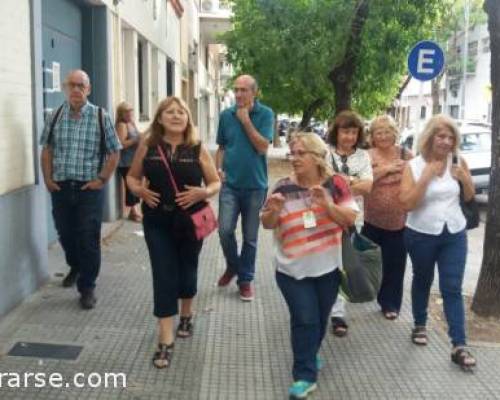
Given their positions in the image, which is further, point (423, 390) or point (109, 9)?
point (109, 9)

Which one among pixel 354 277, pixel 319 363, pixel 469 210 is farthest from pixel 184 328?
pixel 469 210

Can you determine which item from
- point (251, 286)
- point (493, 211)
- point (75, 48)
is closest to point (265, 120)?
point (251, 286)

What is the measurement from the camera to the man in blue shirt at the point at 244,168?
560cm

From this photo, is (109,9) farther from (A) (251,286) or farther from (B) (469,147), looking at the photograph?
(B) (469,147)

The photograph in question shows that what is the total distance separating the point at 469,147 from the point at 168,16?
7252mm

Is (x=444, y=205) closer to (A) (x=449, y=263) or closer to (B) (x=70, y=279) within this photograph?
(A) (x=449, y=263)

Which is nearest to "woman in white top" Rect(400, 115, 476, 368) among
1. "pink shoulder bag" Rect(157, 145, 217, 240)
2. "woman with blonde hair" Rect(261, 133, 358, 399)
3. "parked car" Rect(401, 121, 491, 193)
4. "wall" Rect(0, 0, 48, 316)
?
"woman with blonde hair" Rect(261, 133, 358, 399)

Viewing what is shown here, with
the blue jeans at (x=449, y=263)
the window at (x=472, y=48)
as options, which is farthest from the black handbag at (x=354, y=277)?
the window at (x=472, y=48)

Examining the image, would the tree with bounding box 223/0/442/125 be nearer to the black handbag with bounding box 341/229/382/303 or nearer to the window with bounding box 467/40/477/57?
the black handbag with bounding box 341/229/382/303

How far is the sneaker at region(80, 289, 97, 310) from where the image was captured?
527 centimetres

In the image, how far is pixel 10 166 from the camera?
508 centimetres

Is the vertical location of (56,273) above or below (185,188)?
below

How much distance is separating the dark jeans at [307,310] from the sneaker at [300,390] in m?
0.03

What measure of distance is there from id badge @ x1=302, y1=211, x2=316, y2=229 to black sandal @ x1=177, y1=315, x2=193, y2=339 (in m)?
1.46
